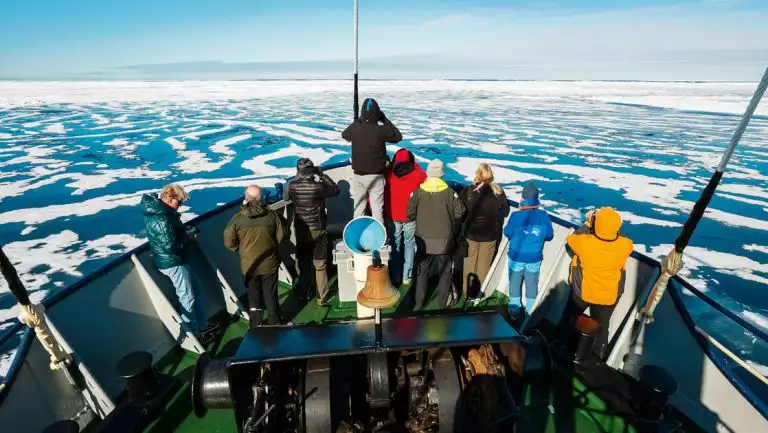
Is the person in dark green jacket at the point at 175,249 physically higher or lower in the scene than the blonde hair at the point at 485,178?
lower

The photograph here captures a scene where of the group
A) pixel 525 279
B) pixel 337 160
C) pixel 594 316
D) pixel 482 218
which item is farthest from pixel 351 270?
pixel 337 160

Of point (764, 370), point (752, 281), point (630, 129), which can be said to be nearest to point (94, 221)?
point (764, 370)

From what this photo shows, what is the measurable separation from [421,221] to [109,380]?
134 inches

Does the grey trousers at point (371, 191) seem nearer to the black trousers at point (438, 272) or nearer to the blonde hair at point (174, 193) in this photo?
the black trousers at point (438, 272)

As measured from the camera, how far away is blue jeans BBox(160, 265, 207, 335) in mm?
4012

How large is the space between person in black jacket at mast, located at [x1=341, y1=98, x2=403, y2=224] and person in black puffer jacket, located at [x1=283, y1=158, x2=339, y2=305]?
0.46 meters

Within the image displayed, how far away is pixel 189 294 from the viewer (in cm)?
409

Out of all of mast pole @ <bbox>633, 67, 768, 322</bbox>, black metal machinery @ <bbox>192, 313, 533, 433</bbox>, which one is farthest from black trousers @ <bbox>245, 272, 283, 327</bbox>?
mast pole @ <bbox>633, 67, 768, 322</bbox>

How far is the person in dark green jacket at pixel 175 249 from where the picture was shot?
367cm

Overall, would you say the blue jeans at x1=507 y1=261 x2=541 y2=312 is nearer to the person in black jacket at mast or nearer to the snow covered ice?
the person in black jacket at mast

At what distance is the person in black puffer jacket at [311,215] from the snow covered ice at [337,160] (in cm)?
547

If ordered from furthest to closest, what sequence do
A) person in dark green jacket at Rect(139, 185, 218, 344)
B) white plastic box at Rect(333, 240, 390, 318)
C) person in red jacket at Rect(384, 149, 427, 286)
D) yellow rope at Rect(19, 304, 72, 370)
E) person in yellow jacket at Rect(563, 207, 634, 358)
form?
person in red jacket at Rect(384, 149, 427, 286), white plastic box at Rect(333, 240, 390, 318), person in dark green jacket at Rect(139, 185, 218, 344), person in yellow jacket at Rect(563, 207, 634, 358), yellow rope at Rect(19, 304, 72, 370)

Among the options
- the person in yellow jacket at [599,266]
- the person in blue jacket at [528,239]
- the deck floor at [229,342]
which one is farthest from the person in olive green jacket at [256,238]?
the person in yellow jacket at [599,266]

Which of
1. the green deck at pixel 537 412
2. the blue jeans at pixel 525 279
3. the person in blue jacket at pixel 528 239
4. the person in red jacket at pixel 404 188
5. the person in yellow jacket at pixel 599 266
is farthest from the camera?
the person in red jacket at pixel 404 188
